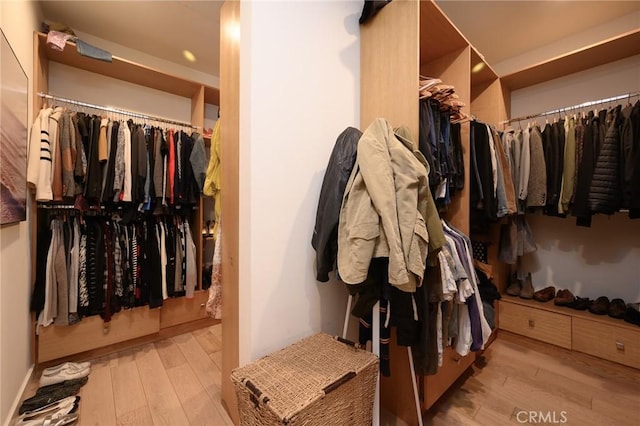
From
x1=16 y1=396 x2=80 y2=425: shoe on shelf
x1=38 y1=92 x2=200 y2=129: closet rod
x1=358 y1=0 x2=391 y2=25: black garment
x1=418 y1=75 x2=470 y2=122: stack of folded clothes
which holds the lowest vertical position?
x1=16 y1=396 x2=80 y2=425: shoe on shelf

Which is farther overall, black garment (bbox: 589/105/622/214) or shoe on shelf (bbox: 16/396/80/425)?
black garment (bbox: 589/105/622/214)

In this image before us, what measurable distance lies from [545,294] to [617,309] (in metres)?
0.43

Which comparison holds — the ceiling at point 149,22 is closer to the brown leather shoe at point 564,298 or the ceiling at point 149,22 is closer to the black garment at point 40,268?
the black garment at point 40,268

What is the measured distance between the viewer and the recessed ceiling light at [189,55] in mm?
2614

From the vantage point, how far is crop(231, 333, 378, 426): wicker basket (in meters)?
0.85

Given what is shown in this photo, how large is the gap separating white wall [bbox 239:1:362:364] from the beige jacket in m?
0.36

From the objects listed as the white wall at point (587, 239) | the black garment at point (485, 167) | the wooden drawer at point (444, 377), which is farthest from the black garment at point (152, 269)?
the white wall at point (587, 239)

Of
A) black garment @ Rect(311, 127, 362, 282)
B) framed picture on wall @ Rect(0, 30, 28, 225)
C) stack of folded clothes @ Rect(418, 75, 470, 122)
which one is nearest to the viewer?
black garment @ Rect(311, 127, 362, 282)

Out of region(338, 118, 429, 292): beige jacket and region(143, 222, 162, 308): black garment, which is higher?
region(338, 118, 429, 292): beige jacket

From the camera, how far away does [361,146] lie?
105 centimetres

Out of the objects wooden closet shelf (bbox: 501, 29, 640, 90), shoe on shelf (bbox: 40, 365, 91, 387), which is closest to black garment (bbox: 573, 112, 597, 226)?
wooden closet shelf (bbox: 501, 29, 640, 90)

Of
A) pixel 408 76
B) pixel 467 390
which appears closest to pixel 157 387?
pixel 467 390

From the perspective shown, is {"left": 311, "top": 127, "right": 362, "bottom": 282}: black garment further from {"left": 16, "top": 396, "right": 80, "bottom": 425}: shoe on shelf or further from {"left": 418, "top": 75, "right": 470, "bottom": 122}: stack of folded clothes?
{"left": 16, "top": 396, "right": 80, "bottom": 425}: shoe on shelf

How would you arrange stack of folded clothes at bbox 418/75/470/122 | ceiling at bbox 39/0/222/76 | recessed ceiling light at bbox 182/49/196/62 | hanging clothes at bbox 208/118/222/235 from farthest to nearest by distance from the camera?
recessed ceiling light at bbox 182/49/196/62 → ceiling at bbox 39/0/222/76 → hanging clothes at bbox 208/118/222/235 → stack of folded clothes at bbox 418/75/470/122
